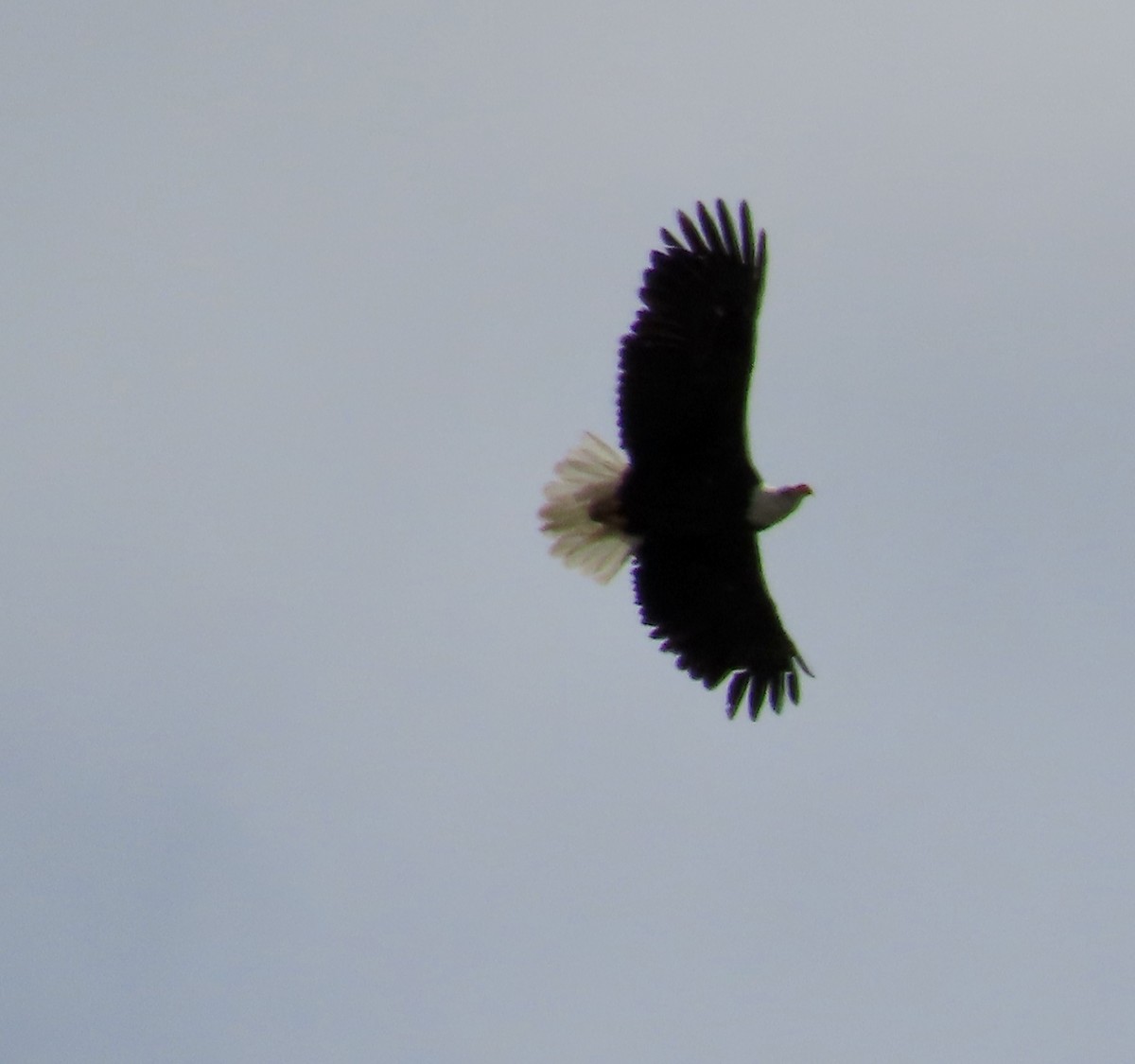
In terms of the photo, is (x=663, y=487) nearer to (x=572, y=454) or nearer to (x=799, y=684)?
(x=572, y=454)

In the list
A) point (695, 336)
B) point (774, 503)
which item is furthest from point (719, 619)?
point (695, 336)

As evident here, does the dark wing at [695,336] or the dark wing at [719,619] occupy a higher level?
the dark wing at [695,336]

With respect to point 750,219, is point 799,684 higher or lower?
lower

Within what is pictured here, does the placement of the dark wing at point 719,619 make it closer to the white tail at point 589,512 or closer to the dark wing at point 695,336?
the white tail at point 589,512

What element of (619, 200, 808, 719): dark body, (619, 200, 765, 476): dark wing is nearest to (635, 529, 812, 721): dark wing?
(619, 200, 808, 719): dark body

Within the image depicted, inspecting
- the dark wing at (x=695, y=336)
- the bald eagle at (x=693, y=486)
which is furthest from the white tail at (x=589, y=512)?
the dark wing at (x=695, y=336)

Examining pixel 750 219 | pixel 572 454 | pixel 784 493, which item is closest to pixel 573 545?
pixel 572 454

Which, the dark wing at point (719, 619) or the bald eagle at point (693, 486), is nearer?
Result: the bald eagle at point (693, 486)
